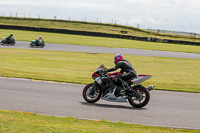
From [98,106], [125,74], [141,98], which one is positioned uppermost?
[125,74]

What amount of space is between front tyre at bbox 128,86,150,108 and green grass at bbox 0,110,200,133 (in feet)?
7.71

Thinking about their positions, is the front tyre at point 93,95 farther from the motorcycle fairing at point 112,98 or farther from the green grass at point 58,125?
the green grass at point 58,125

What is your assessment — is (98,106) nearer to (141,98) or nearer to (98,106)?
(98,106)

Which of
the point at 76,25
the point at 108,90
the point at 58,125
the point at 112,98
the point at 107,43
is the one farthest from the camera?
the point at 76,25

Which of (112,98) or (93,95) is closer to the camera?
(112,98)

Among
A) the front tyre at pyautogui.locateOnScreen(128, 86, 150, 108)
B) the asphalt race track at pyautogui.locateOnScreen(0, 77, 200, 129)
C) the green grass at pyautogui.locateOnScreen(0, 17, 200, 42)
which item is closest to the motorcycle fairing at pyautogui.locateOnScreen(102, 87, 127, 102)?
the asphalt race track at pyautogui.locateOnScreen(0, 77, 200, 129)

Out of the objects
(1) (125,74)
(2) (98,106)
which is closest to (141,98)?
(1) (125,74)

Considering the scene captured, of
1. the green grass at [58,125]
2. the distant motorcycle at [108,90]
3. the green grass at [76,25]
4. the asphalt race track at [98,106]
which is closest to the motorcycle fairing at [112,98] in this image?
the distant motorcycle at [108,90]

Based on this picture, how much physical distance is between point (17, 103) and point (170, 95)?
20.7 ft

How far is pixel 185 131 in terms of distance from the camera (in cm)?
754

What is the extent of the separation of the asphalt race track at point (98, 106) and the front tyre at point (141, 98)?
17cm

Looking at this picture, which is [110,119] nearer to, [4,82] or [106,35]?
[4,82]

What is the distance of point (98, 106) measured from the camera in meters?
10.2

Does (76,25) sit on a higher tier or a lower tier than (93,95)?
higher
